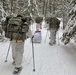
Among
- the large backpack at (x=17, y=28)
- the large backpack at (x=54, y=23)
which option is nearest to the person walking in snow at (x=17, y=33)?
the large backpack at (x=17, y=28)

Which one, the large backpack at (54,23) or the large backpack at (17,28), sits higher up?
the large backpack at (17,28)

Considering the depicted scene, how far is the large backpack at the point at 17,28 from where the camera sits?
803 centimetres

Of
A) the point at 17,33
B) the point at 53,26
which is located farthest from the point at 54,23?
the point at 17,33

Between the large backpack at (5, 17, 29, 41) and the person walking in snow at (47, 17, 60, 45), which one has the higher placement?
the large backpack at (5, 17, 29, 41)

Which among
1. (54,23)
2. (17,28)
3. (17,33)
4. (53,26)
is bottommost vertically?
(53,26)

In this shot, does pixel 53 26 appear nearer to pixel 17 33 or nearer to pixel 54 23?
pixel 54 23

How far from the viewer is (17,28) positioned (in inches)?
316

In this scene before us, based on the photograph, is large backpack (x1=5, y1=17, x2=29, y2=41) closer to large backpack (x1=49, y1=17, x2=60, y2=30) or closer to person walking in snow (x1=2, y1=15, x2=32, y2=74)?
person walking in snow (x1=2, y1=15, x2=32, y2=74)

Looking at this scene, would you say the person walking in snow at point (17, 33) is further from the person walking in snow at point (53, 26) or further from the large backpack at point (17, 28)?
the person walking in snow at point (53, 26)

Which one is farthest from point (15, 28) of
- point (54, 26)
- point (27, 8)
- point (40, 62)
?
point (27, 8)

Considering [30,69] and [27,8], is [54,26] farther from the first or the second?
[27,8]

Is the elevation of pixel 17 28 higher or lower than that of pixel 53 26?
higher

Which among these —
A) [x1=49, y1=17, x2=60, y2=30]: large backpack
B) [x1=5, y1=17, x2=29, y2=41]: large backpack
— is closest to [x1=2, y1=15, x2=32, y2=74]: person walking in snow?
[x1=5, y1=17, x2=29, y2=41]: large backpack

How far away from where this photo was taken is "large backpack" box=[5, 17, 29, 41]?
26.3 ft
